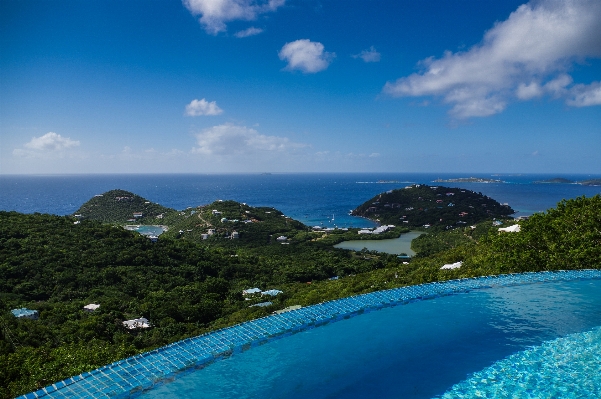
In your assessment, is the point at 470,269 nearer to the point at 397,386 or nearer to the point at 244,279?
the point at 397,386

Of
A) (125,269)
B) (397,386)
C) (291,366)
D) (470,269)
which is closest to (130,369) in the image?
(291,366)

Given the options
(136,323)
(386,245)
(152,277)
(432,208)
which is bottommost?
(386,245)

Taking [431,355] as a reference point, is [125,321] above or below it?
below

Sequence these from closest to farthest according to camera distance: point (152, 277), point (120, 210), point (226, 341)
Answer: point (226, 341) < point (152, 277) < point (120, 210)

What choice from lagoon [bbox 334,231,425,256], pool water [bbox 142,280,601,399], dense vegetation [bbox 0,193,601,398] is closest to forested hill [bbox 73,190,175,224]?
dense vegetation [bbox 0,193,601,398]

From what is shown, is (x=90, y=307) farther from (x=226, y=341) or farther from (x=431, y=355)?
(x=431, y=355)

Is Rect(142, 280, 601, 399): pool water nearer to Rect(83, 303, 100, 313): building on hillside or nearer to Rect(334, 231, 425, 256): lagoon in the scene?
Rect(83, 303, 100, 313): building on hillside

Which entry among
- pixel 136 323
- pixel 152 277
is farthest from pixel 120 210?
pixel 136 323
